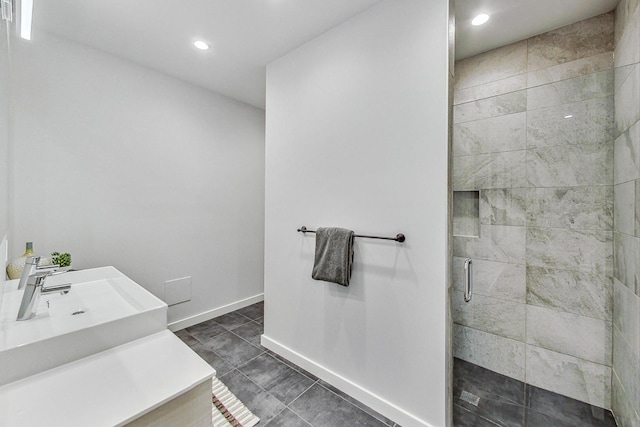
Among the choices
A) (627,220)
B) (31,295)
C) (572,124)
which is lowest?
(31,295)

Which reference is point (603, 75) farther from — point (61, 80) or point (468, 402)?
point (61, 80)

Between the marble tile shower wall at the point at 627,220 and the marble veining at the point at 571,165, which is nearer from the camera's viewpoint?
the marble tile shower wall at the point at 627,220

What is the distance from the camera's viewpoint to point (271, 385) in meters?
1.79

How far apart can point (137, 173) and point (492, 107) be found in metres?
3.08

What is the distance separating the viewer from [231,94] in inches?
113

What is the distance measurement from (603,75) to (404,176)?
1434 mm

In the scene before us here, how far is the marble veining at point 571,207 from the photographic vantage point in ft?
5.13

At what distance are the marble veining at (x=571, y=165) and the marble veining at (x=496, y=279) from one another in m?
0.65

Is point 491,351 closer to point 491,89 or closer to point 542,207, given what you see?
point 542,207

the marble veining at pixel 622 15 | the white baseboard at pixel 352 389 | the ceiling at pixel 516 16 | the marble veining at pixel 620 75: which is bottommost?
Answer: the white baseboard at pixel 352 389

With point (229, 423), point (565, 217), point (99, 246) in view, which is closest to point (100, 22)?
point (99, 246)

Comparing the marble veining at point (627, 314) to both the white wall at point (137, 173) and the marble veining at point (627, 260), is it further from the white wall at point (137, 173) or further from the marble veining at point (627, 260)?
the white wall at point (137, 173)

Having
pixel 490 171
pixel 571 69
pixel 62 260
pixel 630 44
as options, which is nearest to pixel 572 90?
pixel 571 69

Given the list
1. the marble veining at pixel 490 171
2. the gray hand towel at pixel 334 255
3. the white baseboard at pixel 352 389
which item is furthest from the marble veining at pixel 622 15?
the white baseboard at pixel 352 389
